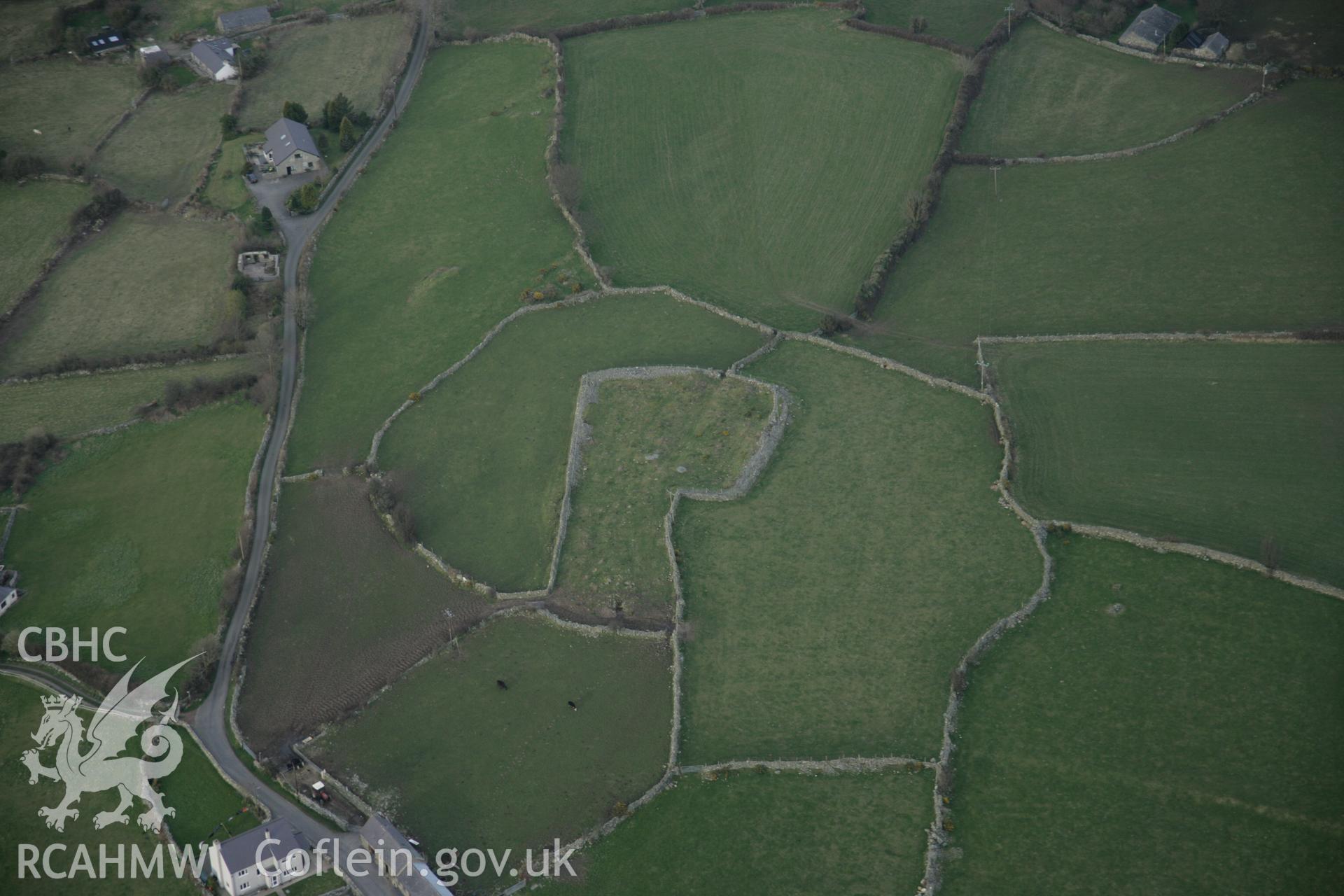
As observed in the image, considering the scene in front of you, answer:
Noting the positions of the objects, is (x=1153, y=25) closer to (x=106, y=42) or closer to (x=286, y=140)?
(x=286, y=140)

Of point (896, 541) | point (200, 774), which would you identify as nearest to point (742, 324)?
point (896, 541)

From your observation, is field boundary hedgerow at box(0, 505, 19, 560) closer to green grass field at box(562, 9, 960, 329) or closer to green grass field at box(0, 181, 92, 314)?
green grass field at box(0, 181, 92, 314)

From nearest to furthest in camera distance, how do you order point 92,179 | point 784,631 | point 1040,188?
point 784,631
point 1040,188
point 92,179

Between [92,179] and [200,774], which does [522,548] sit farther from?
[92,179]

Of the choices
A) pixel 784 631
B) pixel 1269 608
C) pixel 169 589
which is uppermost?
pixel 1269 608

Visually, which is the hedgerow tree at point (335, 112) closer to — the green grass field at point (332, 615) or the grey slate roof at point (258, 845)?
the green grass field at point (332, 615)

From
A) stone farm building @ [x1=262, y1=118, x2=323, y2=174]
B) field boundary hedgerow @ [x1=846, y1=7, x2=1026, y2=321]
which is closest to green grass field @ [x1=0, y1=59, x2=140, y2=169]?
stone farm building @ [x1=262, y1=118, x2=323, y2=174]

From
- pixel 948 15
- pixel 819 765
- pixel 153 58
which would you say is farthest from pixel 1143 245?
pixel 153 58
